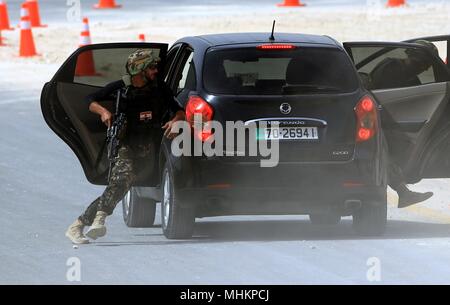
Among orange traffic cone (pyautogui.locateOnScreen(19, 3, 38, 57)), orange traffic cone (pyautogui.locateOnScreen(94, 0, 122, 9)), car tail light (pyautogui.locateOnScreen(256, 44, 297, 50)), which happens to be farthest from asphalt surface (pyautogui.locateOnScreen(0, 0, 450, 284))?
orange traffic cone (pyautogui.locateOnScreen(94, 0, 122, 9))

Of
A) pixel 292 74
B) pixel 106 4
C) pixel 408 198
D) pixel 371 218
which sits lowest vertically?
pixel 106 4

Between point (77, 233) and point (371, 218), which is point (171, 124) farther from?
point (371, 218)

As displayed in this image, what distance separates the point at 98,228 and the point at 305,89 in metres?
1.75

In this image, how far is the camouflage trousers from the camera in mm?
11383

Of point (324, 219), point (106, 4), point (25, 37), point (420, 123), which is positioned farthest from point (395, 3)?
point (324, 219)

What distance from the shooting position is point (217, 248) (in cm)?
1118

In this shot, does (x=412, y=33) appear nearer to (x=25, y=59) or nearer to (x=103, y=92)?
(x=25, y=59)

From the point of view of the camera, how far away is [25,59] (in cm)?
2867

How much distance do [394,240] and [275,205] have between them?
0.98 metres

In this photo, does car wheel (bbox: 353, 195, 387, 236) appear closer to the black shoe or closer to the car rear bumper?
the car rear bumper

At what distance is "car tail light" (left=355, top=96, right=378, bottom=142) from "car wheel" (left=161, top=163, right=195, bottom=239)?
130cm

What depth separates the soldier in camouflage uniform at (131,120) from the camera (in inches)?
445
